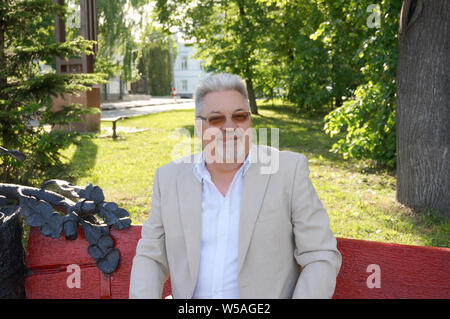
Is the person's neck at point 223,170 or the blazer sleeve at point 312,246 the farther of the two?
the person's neck at point 223,170

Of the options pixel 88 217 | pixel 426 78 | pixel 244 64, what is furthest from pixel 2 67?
pixel 244 64

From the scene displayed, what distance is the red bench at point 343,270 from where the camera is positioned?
79.0 inches

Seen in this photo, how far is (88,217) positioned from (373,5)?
5.85 metres

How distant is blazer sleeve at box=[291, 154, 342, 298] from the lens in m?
1.79

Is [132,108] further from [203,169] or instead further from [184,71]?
[184,71]

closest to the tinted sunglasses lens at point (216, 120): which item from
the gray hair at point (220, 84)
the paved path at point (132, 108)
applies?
the gray hair at point (220, 84)

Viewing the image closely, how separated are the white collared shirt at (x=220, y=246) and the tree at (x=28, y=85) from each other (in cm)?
450

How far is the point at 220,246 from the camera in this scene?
1.91 metres

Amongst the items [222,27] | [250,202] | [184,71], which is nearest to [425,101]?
[250,202]

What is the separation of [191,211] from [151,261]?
29 cm

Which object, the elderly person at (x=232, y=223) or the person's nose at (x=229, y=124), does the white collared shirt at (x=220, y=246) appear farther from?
the person's nose at (x=229, y=124)

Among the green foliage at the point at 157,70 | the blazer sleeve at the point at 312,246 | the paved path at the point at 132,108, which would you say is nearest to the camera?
the blazer sleeve at the point at 312,246

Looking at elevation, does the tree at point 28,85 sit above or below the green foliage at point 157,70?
below
